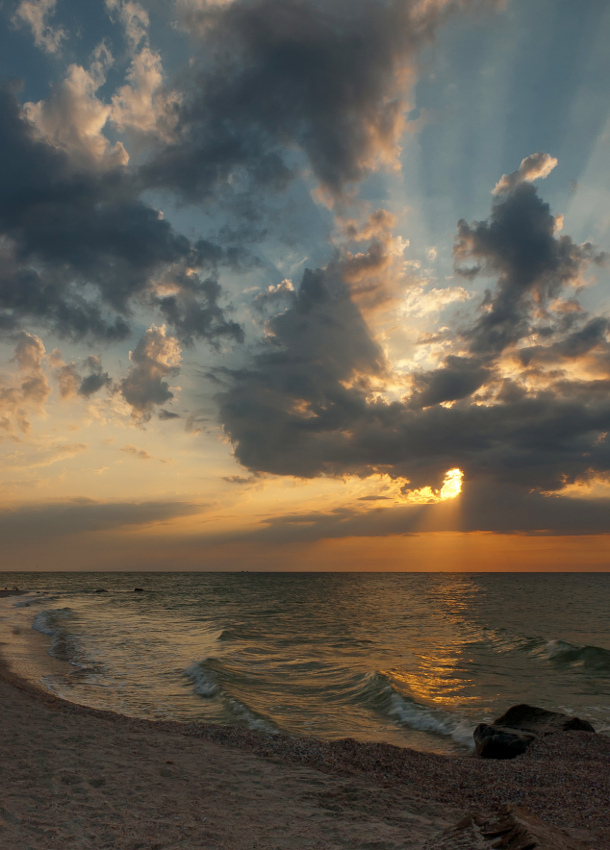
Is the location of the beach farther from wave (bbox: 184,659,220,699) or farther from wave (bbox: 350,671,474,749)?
wave (bbox: 184,659,220,699)

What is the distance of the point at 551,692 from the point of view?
18688mm

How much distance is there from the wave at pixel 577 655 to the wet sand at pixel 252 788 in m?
13.9

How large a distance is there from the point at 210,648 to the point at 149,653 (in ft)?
11.3

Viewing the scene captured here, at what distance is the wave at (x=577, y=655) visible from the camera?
2372cm

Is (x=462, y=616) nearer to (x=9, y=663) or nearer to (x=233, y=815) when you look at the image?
(x=9, y=663)

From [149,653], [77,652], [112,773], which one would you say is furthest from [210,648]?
[112,773]

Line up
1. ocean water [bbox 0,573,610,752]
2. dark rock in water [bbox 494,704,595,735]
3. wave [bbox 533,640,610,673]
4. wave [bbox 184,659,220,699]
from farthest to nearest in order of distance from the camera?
wave [bbox 533,640,610,673]
wave [bbox 184,659,220,699]
ocean water [bbox 0,573,610,752]
dark rock in water [bbox 494,704,595,735]

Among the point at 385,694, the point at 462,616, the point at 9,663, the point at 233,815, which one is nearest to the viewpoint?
the point at 233,815

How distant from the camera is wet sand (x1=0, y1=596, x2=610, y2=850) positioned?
7.04 meters

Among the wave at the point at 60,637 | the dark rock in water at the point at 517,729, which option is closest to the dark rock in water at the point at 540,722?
the dark rock in water at the point at 517,729

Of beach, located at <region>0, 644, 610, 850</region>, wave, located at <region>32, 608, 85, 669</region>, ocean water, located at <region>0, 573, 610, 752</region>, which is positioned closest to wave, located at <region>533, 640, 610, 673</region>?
ocean water, located at <region>0, 573, 610, 752</region>

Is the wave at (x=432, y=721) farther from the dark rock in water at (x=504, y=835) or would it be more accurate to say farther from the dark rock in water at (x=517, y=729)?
the dark rock in water at (x=504, y=835)

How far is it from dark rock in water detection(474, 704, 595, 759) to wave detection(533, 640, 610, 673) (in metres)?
12.4

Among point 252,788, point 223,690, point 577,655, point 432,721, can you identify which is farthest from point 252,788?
point 577,655
